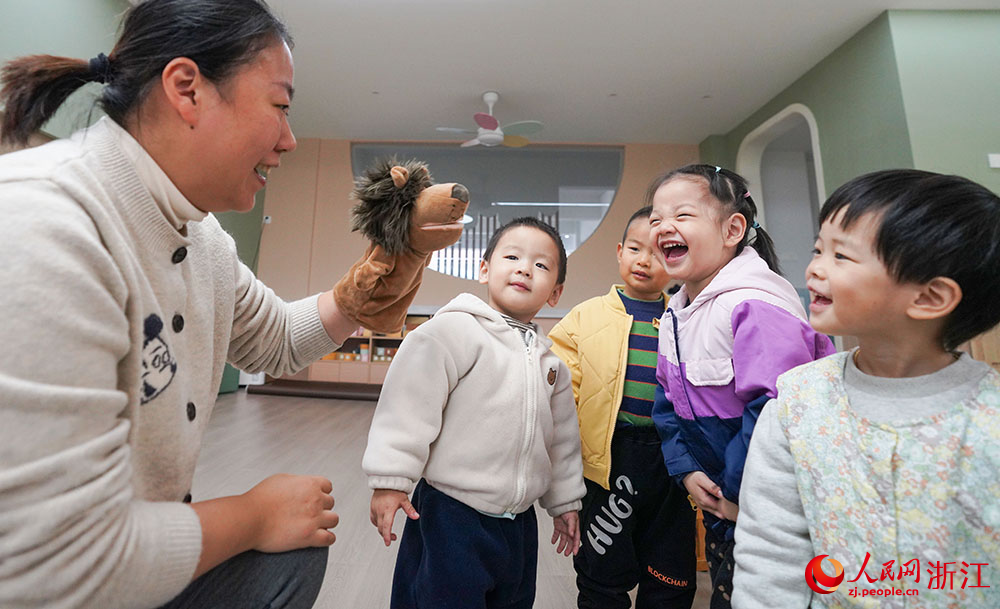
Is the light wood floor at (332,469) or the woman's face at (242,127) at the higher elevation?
the woman's face at (242,127)

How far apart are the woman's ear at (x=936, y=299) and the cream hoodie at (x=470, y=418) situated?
2.07ft

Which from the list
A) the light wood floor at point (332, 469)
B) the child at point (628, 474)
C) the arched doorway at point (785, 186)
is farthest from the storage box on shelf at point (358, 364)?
the child at point (628, 474)

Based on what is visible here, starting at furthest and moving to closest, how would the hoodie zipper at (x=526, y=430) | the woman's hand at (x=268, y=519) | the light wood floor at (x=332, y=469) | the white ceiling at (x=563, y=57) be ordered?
the white ceiling at (x=563, y=57) → the light wood floor at (x=332, y=469) → the hoodie zipper at (x=526, y=430) → the woman's hand at (x=268, y=519)

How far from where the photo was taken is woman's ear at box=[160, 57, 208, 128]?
0.62 meters

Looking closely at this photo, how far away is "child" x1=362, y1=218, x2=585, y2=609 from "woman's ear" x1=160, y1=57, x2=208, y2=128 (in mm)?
531

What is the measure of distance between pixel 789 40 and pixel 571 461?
4219mm

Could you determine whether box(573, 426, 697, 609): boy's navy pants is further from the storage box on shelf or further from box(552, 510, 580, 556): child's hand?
the storage box on shelf

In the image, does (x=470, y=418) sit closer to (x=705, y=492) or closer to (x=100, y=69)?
(x=705, y=492)


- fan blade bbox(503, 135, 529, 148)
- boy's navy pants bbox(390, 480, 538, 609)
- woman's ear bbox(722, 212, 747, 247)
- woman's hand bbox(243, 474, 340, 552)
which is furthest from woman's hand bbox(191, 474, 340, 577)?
fan blade bbox(503, 135, 529, 148)

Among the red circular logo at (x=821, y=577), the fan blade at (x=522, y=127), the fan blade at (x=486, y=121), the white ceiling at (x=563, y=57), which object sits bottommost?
the red circular logo at (x=821, y=577)

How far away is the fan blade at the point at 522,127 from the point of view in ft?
14.8

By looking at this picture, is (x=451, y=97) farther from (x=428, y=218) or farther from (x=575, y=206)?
(x=428, y=218)

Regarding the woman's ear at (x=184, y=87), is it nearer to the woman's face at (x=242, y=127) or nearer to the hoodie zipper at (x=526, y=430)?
the woman's face at (x=242, y=127)

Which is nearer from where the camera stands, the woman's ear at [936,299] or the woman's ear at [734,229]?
the woman's ear at [936,299]
